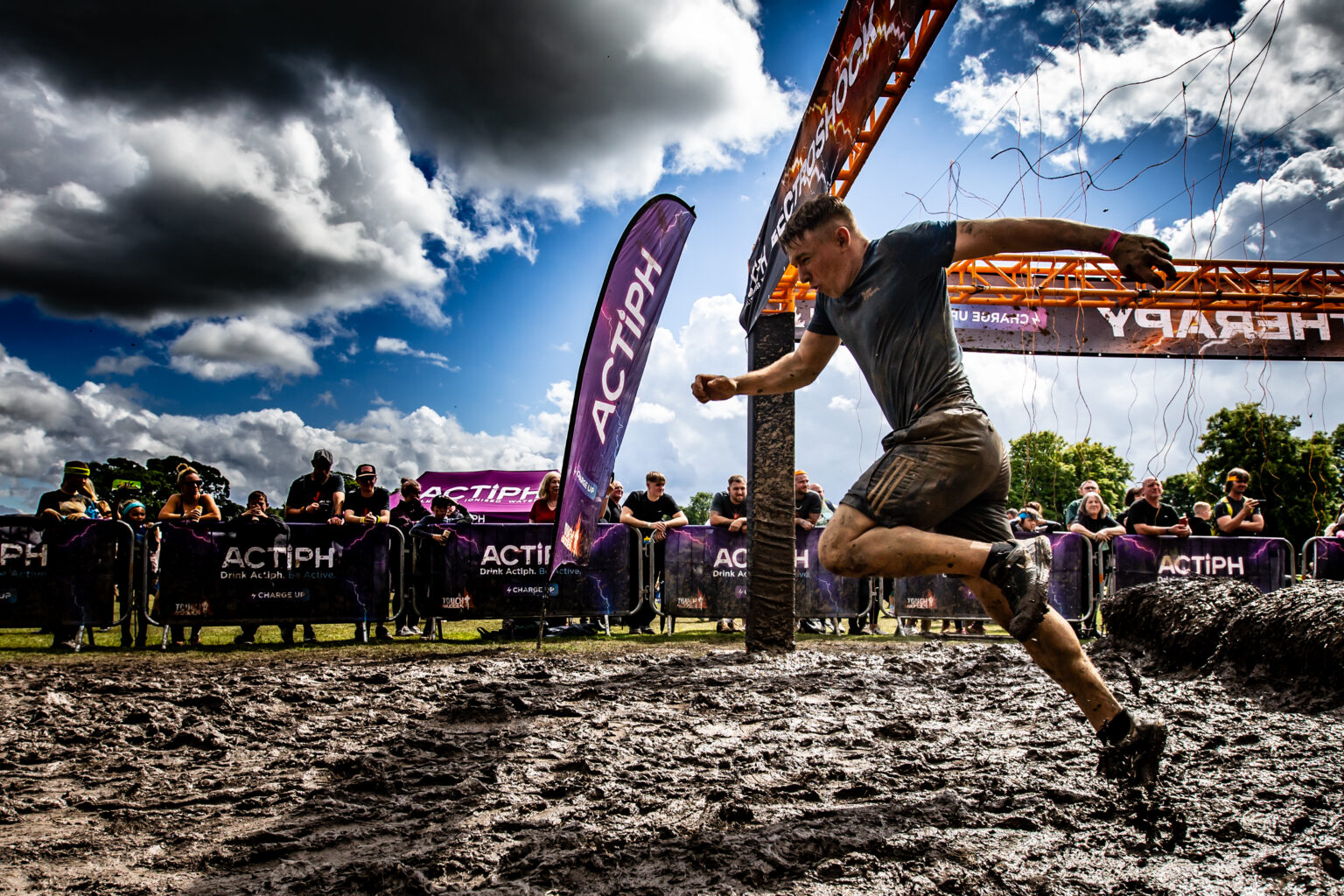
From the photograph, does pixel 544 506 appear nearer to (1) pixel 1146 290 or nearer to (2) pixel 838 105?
(2) pixel 838 105

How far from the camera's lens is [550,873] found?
5.63ft

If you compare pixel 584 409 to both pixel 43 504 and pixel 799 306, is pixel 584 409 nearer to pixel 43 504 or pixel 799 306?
pixel 43 504

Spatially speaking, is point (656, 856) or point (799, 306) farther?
point (799, 306)

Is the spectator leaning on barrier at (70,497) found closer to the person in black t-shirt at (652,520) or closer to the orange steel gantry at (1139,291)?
the person in black t-shirt at (652,520)

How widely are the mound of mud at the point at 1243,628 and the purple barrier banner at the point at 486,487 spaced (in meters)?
17.7

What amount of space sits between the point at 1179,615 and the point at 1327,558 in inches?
264

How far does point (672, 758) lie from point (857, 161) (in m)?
4.57

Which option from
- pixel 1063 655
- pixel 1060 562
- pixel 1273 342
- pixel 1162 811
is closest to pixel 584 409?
pixel 1063 655

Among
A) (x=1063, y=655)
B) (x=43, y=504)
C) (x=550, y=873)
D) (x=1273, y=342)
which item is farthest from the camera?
(x=1273, y=342)

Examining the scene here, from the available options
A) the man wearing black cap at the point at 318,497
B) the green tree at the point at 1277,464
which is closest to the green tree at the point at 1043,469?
the green tree at the point at 1277,464

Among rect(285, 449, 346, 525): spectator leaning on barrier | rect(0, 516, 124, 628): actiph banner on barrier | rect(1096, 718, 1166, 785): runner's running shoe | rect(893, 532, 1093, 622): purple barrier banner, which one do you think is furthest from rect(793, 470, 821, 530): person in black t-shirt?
rect(0, 516, 124, 628): actiph banner on barrier

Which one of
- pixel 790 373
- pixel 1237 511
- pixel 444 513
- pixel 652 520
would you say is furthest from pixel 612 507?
pixel 1237 511

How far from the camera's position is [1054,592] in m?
8.92

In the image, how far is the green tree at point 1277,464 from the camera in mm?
39125
